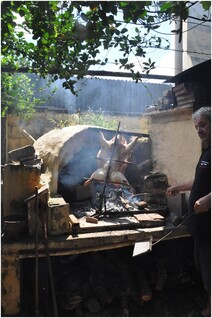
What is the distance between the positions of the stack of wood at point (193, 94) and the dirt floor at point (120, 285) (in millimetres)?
2920

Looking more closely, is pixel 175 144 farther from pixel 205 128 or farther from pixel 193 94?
pixel 205 128

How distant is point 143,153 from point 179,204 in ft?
9.64

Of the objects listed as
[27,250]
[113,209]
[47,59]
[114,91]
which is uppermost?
[114,91]

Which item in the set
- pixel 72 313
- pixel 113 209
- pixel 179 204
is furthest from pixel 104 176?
pixel 72 313

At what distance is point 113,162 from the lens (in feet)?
19.3

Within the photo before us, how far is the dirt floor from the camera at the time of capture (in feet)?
14.9

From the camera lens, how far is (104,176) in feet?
19.0

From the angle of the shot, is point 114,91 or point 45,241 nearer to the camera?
point 45,241

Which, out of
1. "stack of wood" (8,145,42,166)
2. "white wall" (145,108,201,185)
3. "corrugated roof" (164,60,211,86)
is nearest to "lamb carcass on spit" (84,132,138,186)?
"white wall" (145,108,201,185)

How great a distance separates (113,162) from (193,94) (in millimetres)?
2138

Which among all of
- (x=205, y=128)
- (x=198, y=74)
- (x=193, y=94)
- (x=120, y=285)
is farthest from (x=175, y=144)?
(x=120, y=285)

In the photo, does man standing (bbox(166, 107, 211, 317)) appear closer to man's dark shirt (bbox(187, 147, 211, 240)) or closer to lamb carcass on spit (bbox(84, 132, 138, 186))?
man's dark shirt (bbox(187, 147, 211, 240))

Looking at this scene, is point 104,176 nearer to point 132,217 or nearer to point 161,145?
point 132,217

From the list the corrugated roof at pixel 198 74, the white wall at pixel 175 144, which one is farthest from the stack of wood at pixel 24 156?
the corrugated roof at pixel 198 74
